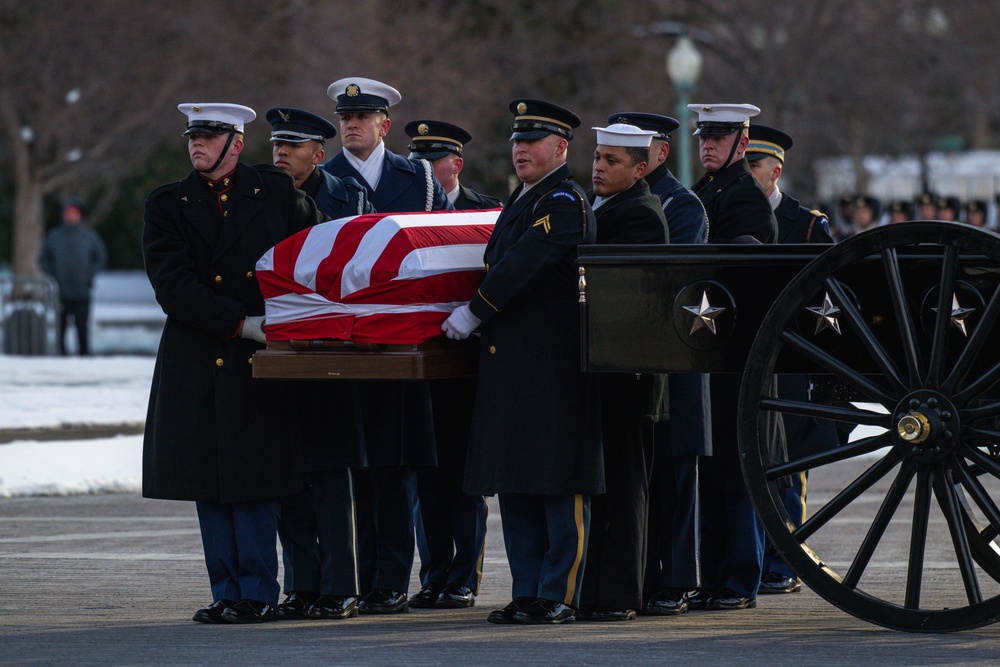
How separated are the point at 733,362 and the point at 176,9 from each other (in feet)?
65.2

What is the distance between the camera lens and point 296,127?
286 inches

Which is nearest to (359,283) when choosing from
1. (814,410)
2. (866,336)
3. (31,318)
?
(814,410)

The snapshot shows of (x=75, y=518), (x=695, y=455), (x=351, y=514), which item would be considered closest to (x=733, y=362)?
(x=695, y=455)

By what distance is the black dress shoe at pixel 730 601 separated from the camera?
23.6ft

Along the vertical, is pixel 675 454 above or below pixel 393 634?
above

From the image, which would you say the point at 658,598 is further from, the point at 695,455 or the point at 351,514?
the point at 351,514

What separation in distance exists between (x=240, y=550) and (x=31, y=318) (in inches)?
516

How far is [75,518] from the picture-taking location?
32.6ft

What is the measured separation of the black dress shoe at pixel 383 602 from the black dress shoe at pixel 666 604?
99 cm

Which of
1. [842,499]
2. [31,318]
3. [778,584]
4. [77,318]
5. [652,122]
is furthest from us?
[77,318]

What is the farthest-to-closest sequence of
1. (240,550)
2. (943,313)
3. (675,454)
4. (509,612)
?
(675,454)
(240,550)
(509,612)
(943,313)

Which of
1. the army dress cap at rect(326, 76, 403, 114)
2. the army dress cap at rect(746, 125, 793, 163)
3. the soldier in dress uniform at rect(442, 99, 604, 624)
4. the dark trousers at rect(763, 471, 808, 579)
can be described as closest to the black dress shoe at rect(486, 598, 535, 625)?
the soldier in dress uniform at rect(442, 99, 604, 624)

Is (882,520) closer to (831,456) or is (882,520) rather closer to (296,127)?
(831,456)

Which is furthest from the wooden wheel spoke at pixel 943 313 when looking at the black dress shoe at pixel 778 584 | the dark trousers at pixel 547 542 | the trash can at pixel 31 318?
the trash can at pixel 31 318
